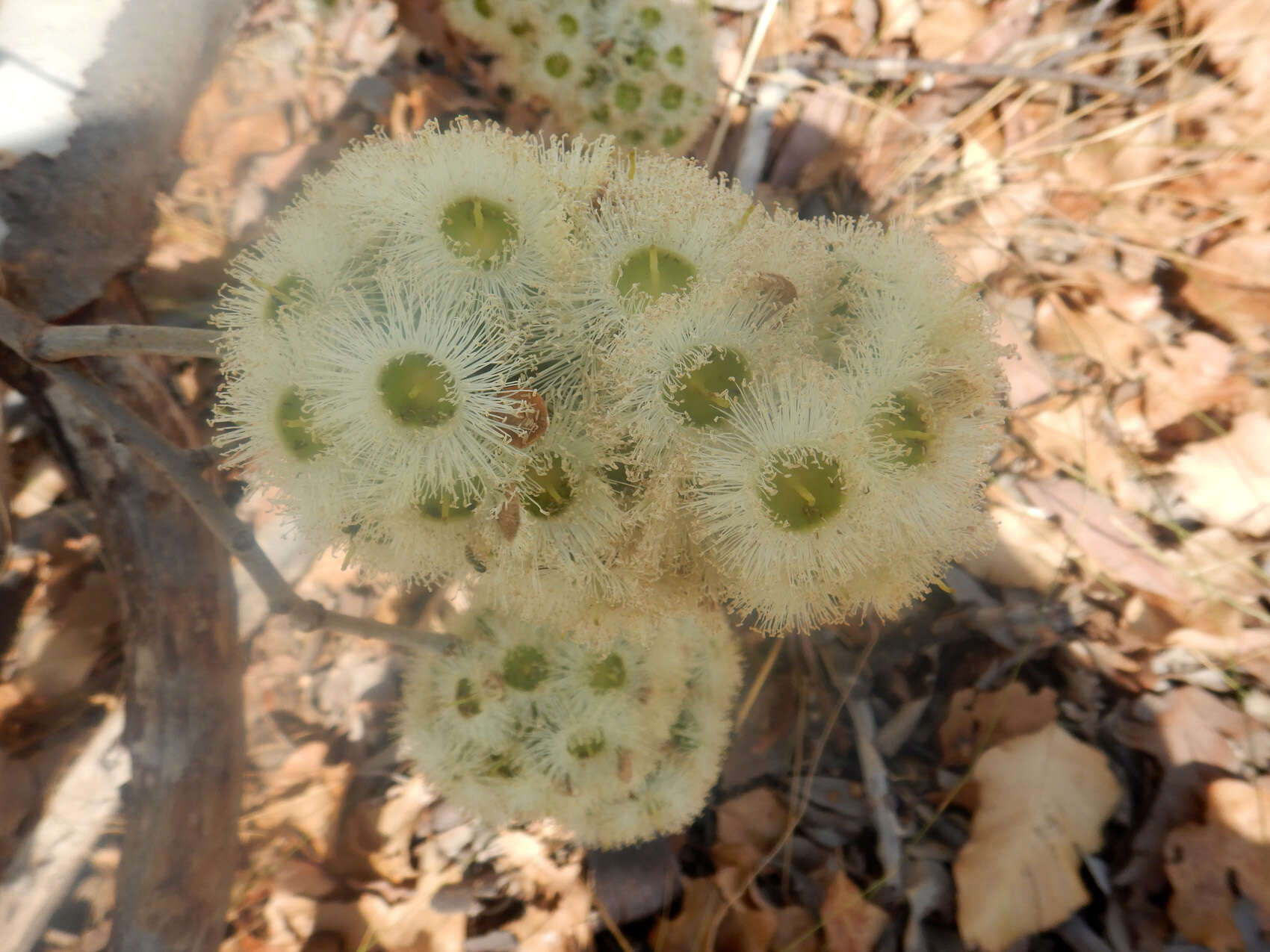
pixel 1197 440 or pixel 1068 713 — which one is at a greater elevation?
pixel 1197 440

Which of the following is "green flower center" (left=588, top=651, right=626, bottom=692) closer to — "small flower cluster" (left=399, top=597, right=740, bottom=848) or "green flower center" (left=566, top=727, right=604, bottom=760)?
"small flower cluster" (left=399, top=597, right=740, bottom=848)

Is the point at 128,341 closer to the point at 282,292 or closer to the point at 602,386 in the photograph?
the point at 282,292

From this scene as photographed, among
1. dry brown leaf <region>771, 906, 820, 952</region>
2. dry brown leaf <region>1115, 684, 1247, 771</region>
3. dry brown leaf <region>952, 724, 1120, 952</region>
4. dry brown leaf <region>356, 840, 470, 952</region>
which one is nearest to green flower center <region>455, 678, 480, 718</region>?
dry brown leaf <region>356, 840, 470, 952</region>

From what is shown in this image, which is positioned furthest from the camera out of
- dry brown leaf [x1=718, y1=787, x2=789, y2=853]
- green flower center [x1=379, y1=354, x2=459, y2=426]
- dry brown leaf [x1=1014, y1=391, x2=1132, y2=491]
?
dry brown leaf [x1=1014, y1=391, x2=1132, y2=491]

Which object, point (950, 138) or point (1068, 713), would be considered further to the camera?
point (950, 138)

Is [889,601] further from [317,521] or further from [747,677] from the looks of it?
[747,677]

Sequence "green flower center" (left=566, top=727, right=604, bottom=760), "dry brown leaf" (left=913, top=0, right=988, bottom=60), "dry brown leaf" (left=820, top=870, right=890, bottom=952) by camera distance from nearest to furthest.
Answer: "green flower center" (left=566, top=727, right=604, bottom=760) < "dry brown leaf" (left=820, top=870, right=890, bottom=952) < "dry brown leaf" (left=913, top=0, right=988, bottom=60)

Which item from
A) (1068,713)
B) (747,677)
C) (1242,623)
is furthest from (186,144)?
(1242,623)

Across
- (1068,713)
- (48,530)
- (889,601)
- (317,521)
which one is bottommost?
(48,530)
